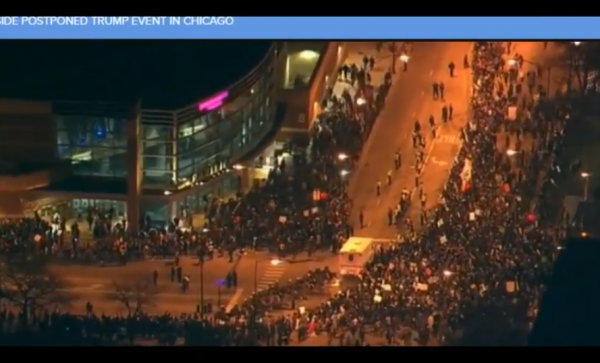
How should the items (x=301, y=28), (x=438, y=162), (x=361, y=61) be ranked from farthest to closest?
(x=438, y=162), (x=361, y=61), (x=301, y=28)

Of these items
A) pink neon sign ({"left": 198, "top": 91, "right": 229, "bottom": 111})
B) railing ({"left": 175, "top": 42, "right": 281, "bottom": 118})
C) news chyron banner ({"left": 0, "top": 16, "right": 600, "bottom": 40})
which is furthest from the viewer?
pink neon sign ({"left": 198, "top": 91, "right": 229, "bottom": 111})

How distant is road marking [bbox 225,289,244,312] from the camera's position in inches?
116

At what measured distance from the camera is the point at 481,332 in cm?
295

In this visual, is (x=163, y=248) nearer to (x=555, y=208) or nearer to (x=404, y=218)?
(x=404, y=218)

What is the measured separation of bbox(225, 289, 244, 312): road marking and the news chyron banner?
1.88 ft

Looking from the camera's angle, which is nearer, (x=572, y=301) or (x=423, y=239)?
(x=572, y=301)

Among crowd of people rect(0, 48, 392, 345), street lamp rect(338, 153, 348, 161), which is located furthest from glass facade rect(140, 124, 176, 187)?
street lamp rect(338, 153, 348, 161)

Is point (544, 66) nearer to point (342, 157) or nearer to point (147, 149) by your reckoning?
point (342, 157)

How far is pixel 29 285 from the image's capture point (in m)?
3.00

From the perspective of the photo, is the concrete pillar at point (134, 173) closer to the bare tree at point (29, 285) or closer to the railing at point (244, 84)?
the railing at point (244, 84)

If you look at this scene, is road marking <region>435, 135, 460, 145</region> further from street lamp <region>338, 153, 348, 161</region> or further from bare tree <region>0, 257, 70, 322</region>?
bare tree <region>0, 257, 70, 322</region>

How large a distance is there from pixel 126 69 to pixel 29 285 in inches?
21.4

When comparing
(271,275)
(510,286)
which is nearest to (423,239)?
(510,286)

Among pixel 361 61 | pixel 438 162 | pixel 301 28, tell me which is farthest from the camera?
pixel 438 162
